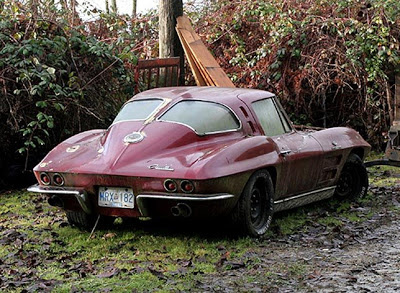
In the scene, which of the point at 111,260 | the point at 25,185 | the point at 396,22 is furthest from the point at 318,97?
the point at 111,260

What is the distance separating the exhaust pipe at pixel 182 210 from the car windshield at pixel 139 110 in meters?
1.23

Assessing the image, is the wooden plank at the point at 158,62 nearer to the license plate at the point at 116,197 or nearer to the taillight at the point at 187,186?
the license plate at the point at 116,197

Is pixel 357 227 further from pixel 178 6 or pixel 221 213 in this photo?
pixel 178 6

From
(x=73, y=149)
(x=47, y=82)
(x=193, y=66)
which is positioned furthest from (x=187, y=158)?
(x=193, y=66)

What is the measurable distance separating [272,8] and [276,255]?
8.62 meters

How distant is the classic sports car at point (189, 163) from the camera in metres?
6.77

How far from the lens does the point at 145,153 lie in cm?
704

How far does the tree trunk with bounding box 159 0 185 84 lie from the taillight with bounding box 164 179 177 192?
680cm

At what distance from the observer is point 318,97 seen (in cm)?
1399

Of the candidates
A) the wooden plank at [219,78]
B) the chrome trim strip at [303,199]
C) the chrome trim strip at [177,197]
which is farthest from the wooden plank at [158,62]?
the chrome trim strip at [177,197]

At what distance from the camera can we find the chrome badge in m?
7.21

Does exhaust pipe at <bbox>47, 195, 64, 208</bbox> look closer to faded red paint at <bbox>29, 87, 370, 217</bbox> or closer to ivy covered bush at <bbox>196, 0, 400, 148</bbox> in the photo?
faded red paint at <bbox>29, 87, 370, 217</bbox>

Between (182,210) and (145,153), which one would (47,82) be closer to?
(145,153)

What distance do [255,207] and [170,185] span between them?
1.19 metres
